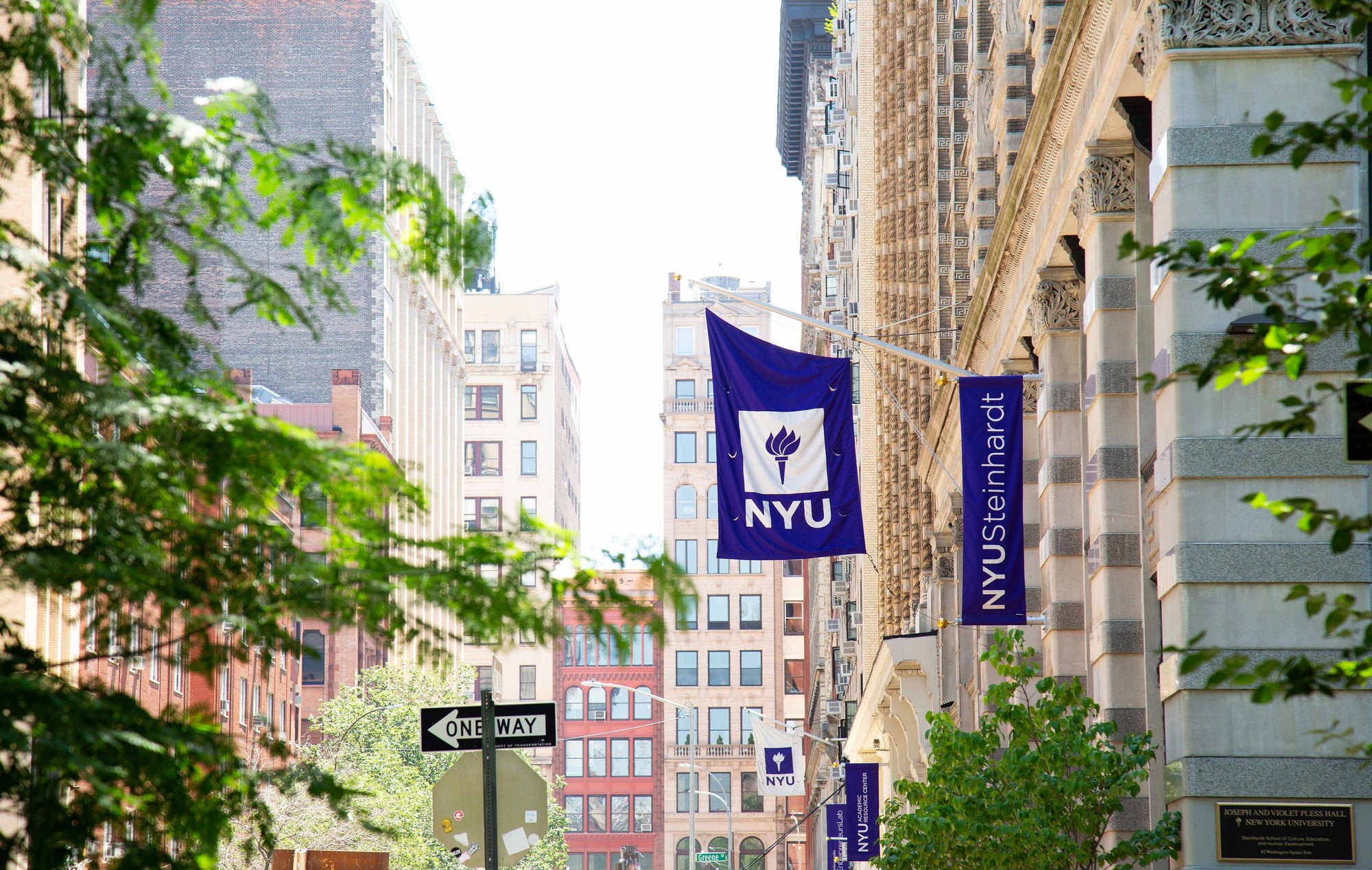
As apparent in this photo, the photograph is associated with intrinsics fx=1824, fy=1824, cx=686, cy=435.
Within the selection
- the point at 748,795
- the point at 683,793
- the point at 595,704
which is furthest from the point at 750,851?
the point at 595,704

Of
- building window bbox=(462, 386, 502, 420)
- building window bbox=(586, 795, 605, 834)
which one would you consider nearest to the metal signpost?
building window bbox=(586, 795, 605, 834)

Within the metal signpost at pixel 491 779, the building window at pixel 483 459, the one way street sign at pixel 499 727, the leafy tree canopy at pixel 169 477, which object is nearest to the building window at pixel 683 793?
the building window at pixel 483 459

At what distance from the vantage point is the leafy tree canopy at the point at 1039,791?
16188 millimetres

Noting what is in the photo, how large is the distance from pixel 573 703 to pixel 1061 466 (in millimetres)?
121719

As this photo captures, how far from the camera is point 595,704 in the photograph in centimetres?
14150

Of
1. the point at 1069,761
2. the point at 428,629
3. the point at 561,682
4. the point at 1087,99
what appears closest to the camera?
the point at 428,629

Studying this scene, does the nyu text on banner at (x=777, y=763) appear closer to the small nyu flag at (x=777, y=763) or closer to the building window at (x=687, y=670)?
the small nyu flag at (x=777, y=763)

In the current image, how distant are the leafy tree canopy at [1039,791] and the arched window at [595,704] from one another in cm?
12382

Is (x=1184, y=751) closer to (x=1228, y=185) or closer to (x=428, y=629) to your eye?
(x=1228, y=185)

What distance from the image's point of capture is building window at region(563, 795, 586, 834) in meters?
140

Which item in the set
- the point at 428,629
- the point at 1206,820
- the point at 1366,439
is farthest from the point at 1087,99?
the point at 428,629

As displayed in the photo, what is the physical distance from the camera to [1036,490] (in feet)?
93.6

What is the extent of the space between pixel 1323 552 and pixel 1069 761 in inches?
123

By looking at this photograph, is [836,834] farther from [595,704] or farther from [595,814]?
[595,704]
